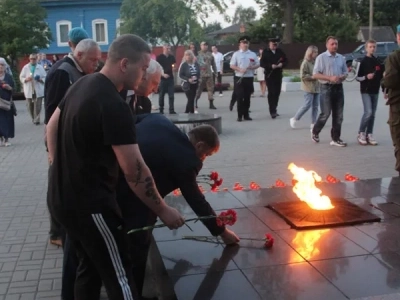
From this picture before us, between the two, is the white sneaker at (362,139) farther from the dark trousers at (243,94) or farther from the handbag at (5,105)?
the handbag at (5,105)

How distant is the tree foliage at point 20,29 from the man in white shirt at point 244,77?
13625 mm

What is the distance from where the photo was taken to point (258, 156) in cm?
918

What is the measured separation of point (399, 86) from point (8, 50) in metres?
21.0

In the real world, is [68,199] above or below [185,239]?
above

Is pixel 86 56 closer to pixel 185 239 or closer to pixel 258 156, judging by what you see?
pixel 185 239

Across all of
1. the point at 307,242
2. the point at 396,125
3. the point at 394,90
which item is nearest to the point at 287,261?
the point at 307,242

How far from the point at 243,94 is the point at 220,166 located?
16.4ft

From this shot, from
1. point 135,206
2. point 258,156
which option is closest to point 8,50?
point 258,156

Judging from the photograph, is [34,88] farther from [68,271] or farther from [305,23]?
[305,23]

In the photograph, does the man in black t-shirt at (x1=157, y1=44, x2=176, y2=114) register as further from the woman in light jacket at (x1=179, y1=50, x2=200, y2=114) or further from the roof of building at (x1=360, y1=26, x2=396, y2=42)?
the roof of building at (x1=360, y1=26, x2=396, y2=42)

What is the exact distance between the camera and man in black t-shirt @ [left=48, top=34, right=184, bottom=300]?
8.74 ft

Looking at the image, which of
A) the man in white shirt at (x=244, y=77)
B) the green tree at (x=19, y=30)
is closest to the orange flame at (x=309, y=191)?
the man in white shirt at (x=244, y=77)

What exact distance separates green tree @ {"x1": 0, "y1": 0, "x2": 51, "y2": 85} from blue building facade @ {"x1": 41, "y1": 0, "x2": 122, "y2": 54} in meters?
13.2

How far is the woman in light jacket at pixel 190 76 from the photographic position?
14242 mm
